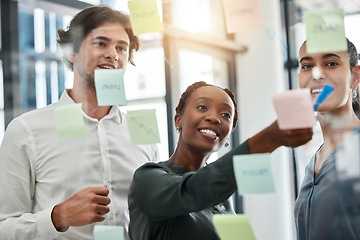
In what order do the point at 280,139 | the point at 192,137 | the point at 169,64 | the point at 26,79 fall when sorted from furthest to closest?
the point at 26,79 < the point at 169,64 < the point at 192,137 < the point at 280,139

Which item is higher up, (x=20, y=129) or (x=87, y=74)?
(x=87, y=74)

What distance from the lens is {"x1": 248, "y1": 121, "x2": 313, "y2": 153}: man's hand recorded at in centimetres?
61

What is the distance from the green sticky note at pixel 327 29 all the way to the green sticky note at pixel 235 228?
0.28 metres

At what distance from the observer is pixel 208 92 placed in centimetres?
77

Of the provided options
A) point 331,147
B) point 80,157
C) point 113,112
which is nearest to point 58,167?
point 80,157

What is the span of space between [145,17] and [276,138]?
35cm

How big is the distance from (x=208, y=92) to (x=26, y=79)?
592 mm

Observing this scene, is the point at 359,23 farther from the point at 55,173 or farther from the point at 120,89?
the point at 55,173

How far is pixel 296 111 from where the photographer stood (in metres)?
0.61

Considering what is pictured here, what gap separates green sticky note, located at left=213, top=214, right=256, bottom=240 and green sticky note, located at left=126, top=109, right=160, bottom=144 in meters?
0.21

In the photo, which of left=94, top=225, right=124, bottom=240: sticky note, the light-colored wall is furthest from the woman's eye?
left=94, top=225, right=124, bottom=240: sticky note

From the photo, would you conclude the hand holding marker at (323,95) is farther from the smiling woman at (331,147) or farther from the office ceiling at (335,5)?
the office ceiling at (335,5)

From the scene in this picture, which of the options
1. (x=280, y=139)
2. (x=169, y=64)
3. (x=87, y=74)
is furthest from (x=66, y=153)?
(x=280, y=139)

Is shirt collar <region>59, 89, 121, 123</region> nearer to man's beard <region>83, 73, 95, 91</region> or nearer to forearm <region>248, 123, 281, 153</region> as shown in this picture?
man's beard <region>83, 73, 95, 91</region>
